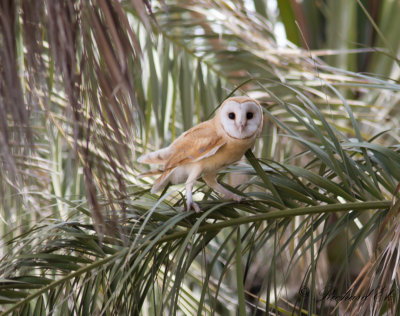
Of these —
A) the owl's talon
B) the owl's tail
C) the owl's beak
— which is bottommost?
the owl's talon

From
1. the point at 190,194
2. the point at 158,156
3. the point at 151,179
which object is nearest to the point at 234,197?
the point at 190,194

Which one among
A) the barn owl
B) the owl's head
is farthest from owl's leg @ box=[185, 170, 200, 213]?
the owl's head

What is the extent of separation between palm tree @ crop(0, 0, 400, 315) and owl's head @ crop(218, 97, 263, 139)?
37 millimetres

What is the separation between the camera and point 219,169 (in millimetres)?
1230

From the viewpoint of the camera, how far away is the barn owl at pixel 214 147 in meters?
1.17

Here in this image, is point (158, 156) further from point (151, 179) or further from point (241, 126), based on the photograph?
point (151, 179)

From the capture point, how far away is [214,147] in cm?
119

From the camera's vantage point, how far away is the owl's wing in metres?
1.20

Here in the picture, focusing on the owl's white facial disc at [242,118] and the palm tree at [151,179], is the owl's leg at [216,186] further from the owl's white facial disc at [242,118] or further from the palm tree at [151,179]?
the owl's white facial disc at [242,118]

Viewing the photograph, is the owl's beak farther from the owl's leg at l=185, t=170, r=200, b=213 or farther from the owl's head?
the owl's leg at l=185, t=170, r=200, b=213

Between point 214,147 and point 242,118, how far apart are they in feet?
0.28

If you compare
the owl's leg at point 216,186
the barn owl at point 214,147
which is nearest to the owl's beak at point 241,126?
the barn owl at point 214,147

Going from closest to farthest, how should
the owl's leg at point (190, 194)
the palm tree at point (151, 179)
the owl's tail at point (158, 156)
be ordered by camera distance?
the palm tree at point (151, 179) → the owl's leg at point (190, 194) → the owl's tail at point (158, 156)

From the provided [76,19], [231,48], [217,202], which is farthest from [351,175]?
[231,48]
